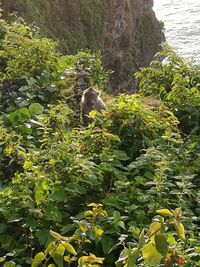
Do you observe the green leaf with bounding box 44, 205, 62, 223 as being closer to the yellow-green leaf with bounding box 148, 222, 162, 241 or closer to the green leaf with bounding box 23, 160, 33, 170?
the green leaf with bounding box 23, 160, 33, 170

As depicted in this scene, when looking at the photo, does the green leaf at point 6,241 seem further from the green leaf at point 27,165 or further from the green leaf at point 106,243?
the green leaf at point 106,243

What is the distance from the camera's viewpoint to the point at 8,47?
5.49 meters

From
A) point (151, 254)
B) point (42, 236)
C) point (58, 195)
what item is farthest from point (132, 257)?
point (58, 195)

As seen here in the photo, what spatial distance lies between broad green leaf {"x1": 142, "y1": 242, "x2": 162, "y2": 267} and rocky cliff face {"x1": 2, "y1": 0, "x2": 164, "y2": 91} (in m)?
10.2

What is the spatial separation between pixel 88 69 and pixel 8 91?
3.57 ft

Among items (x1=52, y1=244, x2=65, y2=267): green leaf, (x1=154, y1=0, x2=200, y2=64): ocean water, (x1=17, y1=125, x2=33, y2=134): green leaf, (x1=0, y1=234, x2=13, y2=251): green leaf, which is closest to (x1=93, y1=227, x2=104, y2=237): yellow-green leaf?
(x1=0, y1=234, x2=13, y2=251): green leaf

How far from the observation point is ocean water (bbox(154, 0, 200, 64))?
21.5 m

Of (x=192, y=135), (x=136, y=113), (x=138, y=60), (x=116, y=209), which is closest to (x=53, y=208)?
(x=116, y=209)

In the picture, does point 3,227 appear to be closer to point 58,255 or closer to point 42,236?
point 42,236

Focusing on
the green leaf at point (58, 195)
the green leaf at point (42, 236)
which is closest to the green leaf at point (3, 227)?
the green leaf at point (42, 236)

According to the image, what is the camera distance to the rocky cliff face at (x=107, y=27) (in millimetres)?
13164

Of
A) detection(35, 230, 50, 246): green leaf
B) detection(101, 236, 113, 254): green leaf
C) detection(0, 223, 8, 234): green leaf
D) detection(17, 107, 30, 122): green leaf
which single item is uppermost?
detection(17, 107, 30, 122): green leaf

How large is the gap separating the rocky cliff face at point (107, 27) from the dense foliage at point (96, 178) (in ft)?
24.8

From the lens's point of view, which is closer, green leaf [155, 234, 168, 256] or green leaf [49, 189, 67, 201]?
green leaf [155, 234, 168, 256]
